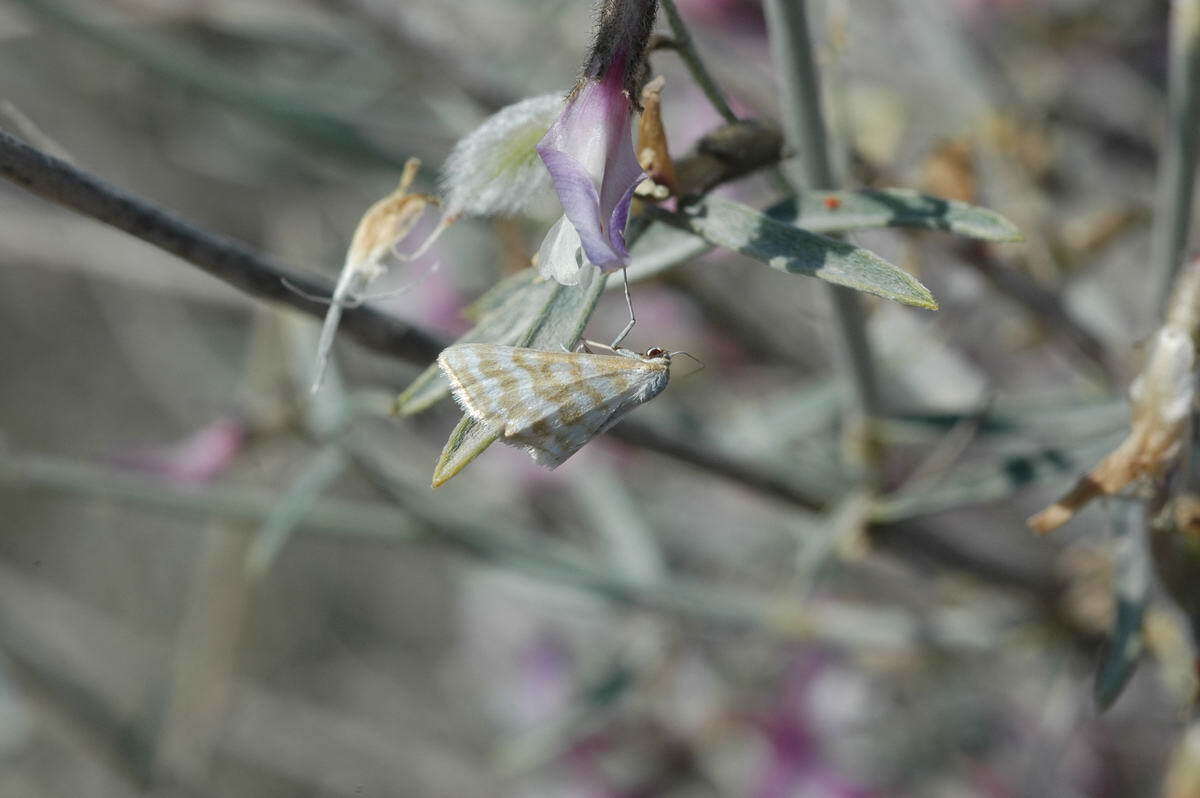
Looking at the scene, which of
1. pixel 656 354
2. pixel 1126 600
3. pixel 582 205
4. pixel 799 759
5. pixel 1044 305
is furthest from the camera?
pixel 799 759

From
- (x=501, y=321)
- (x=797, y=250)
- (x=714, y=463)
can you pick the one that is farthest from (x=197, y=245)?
(x=714, y=463)

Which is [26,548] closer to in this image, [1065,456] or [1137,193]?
[1137,193]

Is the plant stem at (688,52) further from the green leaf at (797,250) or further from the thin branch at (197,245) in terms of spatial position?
the thin branch at (197,245)

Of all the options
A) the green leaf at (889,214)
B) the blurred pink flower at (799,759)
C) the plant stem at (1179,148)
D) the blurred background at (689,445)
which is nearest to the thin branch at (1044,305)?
the blurred background at (689,445)

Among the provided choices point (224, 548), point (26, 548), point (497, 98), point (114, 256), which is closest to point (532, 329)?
point (497, 98)

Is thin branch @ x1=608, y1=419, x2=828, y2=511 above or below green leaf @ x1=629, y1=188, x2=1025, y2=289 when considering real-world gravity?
below

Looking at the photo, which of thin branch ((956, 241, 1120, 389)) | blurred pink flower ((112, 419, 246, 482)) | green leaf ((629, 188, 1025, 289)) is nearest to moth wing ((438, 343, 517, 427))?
green leaf ((629, 188, 1025, 289))

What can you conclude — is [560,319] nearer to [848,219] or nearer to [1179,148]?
[848,219]

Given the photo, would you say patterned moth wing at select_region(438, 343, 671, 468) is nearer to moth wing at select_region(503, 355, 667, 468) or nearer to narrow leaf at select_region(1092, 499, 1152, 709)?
moth wing at select_region(503, 355, 667, 468)
